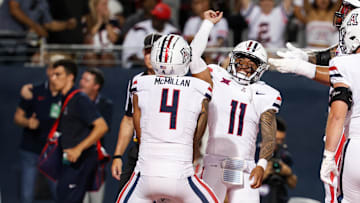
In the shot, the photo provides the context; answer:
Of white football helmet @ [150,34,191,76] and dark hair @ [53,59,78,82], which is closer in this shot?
white football helmet @ [150,34,191,76]

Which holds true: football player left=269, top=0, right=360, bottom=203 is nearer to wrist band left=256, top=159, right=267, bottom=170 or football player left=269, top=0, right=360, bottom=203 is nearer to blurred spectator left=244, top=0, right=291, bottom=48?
wrist band left=256, top=159, right=267, bottom=170

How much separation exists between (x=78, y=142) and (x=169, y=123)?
3.03m

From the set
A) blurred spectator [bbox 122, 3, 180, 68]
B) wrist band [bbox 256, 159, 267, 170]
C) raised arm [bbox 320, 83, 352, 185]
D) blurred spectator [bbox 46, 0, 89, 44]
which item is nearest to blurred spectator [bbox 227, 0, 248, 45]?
blurred spectator [bbox 122, 3, 180, 68]

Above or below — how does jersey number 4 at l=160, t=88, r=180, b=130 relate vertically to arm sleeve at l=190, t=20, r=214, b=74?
below

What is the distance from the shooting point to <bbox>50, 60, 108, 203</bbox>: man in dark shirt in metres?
8.09

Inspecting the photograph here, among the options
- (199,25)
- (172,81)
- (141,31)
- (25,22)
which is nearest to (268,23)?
(199,25)

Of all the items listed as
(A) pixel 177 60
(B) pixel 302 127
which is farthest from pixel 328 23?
(A) pixel 177 60

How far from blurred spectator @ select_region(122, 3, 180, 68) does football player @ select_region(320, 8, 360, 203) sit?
5085mm

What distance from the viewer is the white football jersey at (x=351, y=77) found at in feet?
16.9

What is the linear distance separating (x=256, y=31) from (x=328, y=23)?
3.38 ft

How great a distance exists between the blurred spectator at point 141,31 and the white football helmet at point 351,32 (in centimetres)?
481

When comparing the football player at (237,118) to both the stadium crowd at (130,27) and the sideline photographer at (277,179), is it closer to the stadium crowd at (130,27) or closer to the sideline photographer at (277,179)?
the sideline photographer at (277,179)

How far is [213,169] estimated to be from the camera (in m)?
6.16

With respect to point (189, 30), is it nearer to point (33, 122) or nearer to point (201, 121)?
point (33, 122)
